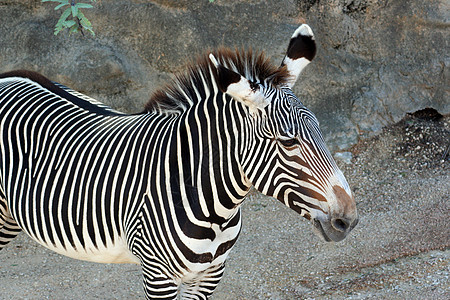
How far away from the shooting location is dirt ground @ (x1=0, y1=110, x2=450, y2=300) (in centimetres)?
495

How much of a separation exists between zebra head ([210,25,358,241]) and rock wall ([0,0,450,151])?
3.94m

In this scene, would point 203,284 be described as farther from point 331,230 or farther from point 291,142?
point 291,142

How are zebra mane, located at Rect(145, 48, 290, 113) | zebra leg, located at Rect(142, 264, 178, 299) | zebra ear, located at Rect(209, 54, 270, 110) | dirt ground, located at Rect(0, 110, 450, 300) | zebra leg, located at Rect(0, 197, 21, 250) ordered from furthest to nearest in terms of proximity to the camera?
dirt ground, located at Rect(0, 110, 450, 300) → zebra leg, located at Rect(0, 197, 21, 250) → zebra leg, located at Rect(142, 264, 178, 299) → zebra mane, located at Rect(145, 48, 290, 113) → zebra ear, located at Rect(209, 54, 270, 110)

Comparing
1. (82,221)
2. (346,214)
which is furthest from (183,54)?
(346,214)

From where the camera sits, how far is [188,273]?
3203 millimetres

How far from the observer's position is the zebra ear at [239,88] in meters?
2.55

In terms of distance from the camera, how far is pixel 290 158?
2.62 m

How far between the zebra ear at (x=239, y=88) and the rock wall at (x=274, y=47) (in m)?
3.93

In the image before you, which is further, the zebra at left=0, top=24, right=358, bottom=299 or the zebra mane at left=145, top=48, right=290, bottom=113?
the zebra mane at left=145, top=48, right=290, bottom=113

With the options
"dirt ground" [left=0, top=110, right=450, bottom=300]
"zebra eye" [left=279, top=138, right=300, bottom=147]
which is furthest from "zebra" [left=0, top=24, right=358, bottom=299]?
"dirt ground" [left=0, top=110, right=450, bottom=300]

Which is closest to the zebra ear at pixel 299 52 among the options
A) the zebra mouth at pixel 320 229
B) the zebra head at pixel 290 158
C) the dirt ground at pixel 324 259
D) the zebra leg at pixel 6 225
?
the zebra head at pixel 290 158

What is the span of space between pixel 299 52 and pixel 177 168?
0.99 meters

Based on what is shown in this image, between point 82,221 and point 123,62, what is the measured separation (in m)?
3.86

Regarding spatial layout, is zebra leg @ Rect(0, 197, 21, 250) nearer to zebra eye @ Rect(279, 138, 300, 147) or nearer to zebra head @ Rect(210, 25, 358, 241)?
zebra head @ Rect(210, 25, 358, 241)
